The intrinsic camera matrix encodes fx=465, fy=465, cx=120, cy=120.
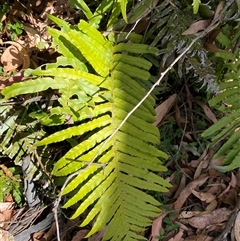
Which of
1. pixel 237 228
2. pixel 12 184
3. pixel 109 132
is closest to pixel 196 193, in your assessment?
pixel 237 228

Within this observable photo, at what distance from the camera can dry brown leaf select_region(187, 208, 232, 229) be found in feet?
8.16

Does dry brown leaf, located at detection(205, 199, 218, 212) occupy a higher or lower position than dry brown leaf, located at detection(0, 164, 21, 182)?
lower

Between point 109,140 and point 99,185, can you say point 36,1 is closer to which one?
point 109,140

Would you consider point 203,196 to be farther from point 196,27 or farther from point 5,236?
point 5,236

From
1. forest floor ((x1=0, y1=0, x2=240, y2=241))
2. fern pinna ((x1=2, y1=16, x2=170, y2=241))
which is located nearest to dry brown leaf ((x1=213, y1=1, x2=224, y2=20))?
fern pinna ((x1=2, y1=16, x2=170, y2=241))

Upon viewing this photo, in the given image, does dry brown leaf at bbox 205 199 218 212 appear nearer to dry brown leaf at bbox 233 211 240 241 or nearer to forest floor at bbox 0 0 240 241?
forest floor at bbox 0 0 240 241

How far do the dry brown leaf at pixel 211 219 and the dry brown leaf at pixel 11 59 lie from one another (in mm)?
1242

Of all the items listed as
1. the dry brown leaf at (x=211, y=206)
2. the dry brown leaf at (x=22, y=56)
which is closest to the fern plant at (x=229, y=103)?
the dry brown leaf at (x=211, y=206)

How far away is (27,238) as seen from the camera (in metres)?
2.53

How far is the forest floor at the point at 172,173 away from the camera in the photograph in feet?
8.07

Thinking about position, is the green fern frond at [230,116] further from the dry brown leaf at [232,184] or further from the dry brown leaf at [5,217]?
the dry brown leaf at [5,217]

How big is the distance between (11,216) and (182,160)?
3.25 ft

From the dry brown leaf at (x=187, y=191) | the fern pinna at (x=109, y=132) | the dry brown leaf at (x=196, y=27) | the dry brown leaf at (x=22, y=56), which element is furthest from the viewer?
the dry brown leaf at (x=187, y=191)

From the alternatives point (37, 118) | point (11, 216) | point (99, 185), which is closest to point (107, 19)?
point (37, 118)
